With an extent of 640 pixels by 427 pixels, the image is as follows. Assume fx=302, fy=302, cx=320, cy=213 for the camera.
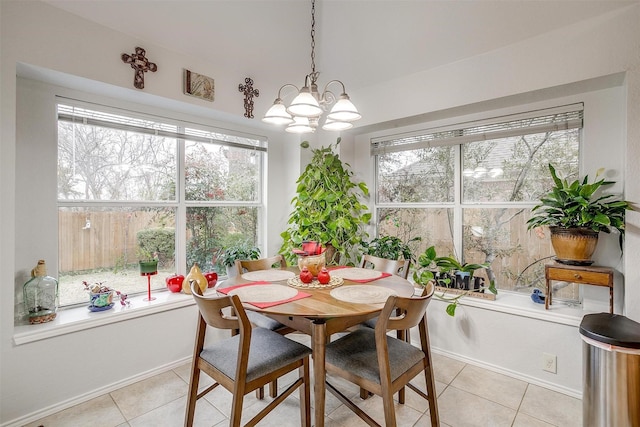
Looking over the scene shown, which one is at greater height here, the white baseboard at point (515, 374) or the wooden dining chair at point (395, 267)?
the wooden dining chair at point (395, 267)

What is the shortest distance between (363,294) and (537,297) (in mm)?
1625

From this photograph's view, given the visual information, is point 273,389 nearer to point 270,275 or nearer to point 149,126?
point 270,275

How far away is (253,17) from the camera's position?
2.48m

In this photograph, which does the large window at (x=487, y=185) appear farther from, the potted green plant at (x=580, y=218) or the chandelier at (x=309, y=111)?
the chandelier at (x=309, y=111)

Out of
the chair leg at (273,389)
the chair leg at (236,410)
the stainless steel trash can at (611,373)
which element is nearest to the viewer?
the chair leg at (236,410)

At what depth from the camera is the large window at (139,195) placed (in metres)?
2.24

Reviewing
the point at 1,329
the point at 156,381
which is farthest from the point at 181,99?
the point at 156,381

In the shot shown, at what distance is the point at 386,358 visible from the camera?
1.42 meters

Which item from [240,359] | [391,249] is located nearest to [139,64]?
[240,359]

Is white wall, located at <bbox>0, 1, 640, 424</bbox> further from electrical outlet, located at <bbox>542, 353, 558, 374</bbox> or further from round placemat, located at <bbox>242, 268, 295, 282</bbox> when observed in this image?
round placemat, located at <bbox>242, 268, 295, 282</bbox>

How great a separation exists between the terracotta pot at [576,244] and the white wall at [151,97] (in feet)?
0.61

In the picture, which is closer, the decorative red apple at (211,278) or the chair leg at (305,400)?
the chair leg at (305,400)

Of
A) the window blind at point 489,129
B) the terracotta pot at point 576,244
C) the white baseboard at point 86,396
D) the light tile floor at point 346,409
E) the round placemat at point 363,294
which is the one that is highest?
the window blind at point 489,129

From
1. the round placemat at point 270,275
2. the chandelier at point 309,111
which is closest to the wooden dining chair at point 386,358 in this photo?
the round placemat at point 270,275
